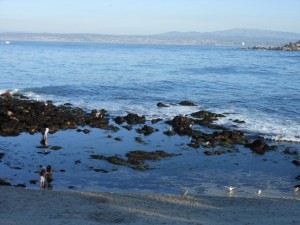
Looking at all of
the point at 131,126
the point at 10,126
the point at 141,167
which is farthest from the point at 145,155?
the point at 10,126

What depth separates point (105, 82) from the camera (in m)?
55.0

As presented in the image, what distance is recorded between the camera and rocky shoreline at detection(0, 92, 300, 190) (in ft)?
71.6

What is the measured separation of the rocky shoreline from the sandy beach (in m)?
4.88

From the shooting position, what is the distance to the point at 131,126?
28.2 m

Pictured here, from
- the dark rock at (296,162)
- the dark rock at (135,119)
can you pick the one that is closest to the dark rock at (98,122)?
the dark rock at (135,119)

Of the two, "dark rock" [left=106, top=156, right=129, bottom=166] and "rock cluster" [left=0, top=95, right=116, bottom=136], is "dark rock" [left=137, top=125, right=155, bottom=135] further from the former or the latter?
"dark rock" [left=106, top=156, right=129, bottom=166]

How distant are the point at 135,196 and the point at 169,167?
4664 millimetres

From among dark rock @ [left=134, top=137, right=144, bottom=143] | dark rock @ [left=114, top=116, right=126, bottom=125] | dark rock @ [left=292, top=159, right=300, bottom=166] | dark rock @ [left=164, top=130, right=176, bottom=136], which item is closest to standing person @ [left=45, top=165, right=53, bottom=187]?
dark rock @ [left=134, top=137, right=144, bottom=143]

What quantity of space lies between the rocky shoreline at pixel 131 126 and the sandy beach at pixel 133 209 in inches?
192

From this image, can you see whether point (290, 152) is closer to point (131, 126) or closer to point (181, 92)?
point (131, 126)

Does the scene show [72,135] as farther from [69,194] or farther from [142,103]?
[142,103]

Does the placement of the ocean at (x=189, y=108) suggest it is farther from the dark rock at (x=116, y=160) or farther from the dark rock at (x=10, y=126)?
the dark rock at (x=10, y=126)

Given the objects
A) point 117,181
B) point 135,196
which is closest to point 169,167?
point 117,181

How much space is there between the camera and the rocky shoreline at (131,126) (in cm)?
2181
